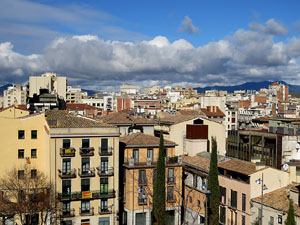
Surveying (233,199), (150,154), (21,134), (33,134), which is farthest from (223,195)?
(21,134)

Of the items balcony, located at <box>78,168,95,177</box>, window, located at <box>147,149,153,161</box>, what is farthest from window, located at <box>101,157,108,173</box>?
window, located at <box>147,149,153,161</box>

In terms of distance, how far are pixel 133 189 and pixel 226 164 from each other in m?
11.7

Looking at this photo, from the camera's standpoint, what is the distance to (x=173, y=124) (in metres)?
67.4

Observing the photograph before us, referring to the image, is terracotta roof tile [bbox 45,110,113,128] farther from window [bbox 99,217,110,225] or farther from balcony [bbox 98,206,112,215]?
window [bbox 99,217,110,225]

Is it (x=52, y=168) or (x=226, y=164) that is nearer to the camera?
(x=52, y=168)

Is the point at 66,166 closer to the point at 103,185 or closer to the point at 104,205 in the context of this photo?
the point at 103,185

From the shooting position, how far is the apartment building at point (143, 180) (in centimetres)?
4947

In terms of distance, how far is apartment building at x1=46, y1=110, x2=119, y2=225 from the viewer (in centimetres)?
4572

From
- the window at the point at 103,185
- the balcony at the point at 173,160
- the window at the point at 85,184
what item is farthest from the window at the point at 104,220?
→ the balcony at the point at 173,160

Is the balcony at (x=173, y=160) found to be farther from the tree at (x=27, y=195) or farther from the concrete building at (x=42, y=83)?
the concrete building at (x=42, y=83)

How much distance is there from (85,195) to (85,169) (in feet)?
9.55

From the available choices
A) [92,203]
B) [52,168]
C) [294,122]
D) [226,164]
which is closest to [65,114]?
[52,168]

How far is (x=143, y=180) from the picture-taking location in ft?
164

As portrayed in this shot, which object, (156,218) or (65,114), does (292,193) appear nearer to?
(156,218)
